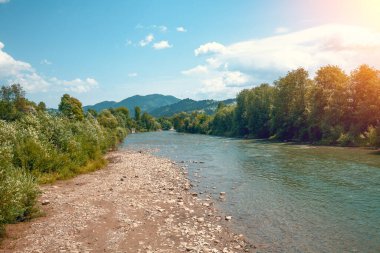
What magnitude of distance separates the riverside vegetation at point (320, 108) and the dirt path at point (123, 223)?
45.2 metres

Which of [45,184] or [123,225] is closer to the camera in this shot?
[123,225]

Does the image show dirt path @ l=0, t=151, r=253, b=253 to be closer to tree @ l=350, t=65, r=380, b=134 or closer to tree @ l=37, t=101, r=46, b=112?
tree @ l=350, t=65, r=380, b=134

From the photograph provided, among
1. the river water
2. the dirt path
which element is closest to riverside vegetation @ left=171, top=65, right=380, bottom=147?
the river water

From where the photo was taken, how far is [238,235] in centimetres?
1712

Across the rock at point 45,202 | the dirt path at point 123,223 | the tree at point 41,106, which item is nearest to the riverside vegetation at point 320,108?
the dirt path at point 123,223

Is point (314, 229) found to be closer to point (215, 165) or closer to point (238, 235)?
point (238, 235)

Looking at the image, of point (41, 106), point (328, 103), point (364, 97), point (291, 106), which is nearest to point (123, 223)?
point (364, 97)

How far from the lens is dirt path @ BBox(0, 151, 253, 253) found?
15.3m

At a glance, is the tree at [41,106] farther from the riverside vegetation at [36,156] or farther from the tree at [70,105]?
the riverside vegetation at [36,156]

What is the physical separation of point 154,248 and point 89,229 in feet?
15.0

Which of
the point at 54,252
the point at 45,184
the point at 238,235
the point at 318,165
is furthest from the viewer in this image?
the point at 318,165

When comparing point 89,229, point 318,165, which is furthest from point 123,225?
point 318,165

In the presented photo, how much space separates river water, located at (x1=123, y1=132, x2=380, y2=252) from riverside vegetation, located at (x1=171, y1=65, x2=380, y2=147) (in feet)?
86.8

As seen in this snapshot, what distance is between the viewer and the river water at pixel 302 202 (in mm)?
16250
